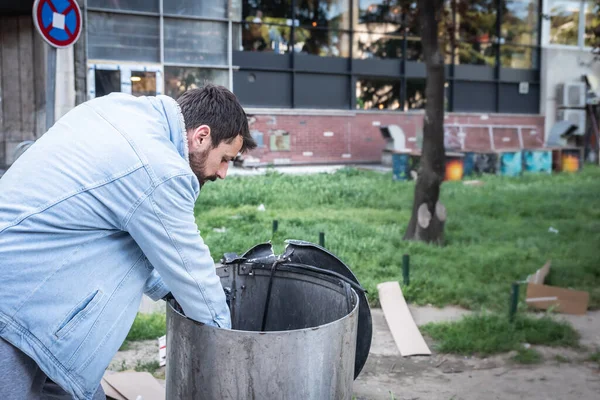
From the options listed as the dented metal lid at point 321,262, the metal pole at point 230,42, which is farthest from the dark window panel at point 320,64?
the dented metal lid at point 321,262

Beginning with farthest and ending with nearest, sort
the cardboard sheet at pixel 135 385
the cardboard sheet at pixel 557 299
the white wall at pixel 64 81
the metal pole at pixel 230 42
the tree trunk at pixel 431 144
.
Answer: the metal pole at pixel 230 42
the white wall at pixel 64 81
the tree trunk at pixel 431 144
the cardboard sheet at pixel 557 299
the cardboard sheet at pixel 135 385

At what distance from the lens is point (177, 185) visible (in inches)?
81.8

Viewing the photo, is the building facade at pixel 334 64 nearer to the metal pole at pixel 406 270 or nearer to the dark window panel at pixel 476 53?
the dark window panel at pixel 476 53

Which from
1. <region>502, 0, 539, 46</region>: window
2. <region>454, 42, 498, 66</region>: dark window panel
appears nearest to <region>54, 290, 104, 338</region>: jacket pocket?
<region>454, 42, 498, 66</region>: dark window panel

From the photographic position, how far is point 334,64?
1988 centimetres

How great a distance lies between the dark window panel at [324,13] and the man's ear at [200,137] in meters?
17.6

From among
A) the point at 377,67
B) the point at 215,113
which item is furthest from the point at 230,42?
the point at 215,113

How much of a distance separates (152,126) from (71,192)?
33 cm

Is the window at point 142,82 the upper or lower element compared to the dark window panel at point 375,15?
lower

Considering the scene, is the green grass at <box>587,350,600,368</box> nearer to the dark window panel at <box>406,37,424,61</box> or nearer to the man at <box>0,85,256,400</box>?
the man at <box>0,85,256,400</box>

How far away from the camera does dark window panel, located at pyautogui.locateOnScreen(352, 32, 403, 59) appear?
66.9ft

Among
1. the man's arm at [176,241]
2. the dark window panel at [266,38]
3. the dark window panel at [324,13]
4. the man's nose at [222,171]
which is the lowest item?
the man's arm at [176,241]

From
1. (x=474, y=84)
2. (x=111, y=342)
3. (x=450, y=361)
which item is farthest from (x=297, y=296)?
(x=474, y=84)

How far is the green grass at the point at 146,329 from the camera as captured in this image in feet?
17.3
